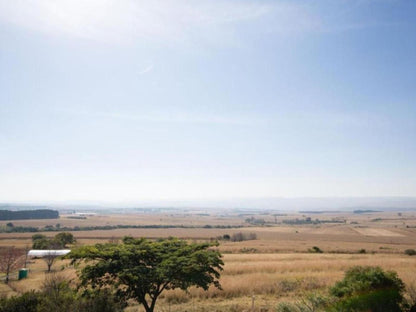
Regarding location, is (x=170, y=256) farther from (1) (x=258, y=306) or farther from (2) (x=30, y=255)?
(2) (x=30, y=255)

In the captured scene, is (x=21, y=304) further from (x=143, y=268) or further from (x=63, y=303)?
(x=143, y=268)

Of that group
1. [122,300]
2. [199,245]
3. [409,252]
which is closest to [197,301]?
[199,245]

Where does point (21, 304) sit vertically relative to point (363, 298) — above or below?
below

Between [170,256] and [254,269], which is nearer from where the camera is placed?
[170,256]

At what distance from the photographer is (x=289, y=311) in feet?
43.5

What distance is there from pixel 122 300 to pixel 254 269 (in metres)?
23.9

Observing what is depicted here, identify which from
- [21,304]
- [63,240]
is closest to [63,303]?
[21,304]

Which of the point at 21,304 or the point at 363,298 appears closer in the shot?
the point at 363,298

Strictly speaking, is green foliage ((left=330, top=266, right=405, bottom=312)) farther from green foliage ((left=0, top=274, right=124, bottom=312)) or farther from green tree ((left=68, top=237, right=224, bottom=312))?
green foliage ((left=0, top=274, right=124, bottom=312))

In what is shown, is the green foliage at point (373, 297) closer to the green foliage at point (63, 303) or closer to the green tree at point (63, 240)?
the green foliage at point (63, 303)

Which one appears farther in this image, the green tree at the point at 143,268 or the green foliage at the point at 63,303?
the green tree at the point at 143,268

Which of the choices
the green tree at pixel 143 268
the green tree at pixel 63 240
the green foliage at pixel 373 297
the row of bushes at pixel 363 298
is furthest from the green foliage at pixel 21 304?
the green tree at pixel 63 240

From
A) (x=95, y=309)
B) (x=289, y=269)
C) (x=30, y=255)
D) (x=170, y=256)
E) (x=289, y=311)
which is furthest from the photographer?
(x=30, y=255)

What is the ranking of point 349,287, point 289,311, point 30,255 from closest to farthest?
point 289,311
point 349,287
point 30,255
